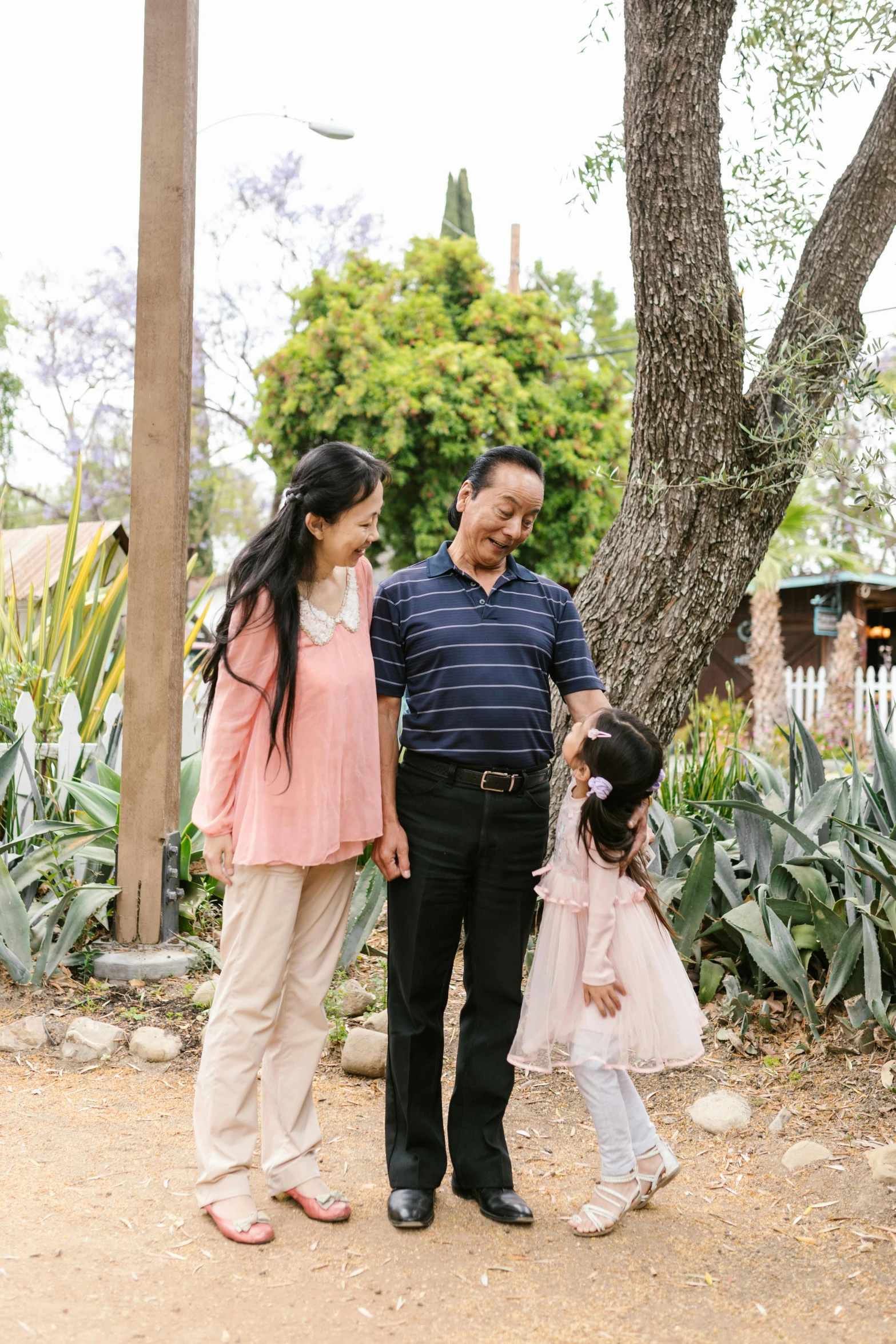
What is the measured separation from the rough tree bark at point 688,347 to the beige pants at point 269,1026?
1.78 meters

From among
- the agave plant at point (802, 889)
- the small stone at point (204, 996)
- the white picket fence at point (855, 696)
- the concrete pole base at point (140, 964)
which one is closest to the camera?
the agave plant at point (802, 889)

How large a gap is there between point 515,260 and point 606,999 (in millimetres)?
18845

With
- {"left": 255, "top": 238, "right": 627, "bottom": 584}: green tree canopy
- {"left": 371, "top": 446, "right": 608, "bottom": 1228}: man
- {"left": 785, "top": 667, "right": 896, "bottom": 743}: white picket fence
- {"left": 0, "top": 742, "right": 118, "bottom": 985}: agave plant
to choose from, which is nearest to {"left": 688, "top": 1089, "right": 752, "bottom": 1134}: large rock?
{"left": 371, "top": 446, "right": 608, "bottom": 1228}: man

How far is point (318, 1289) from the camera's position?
2473mm

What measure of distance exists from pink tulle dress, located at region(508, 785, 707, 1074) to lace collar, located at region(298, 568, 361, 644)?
72 centimetres

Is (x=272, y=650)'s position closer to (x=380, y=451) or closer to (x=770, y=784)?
(x=770, y=784)

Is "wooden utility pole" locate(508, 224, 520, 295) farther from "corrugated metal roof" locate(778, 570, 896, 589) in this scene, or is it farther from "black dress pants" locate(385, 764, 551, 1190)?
"black dress pants" locate(385, 764, 551, 1190)

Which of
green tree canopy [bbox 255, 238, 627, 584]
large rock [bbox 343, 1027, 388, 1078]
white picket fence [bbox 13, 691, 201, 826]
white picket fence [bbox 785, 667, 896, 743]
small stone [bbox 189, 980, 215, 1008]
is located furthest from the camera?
green tree canopy [bbox 255, 238, 627, 584]

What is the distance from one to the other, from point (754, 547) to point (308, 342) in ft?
40.9

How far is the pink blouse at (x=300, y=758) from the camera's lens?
2.72 metres

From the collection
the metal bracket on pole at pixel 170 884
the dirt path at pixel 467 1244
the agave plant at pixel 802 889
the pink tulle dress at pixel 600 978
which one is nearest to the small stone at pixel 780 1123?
the dirt path at pixel 467 1244

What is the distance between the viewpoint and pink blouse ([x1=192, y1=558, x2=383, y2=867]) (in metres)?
2.72

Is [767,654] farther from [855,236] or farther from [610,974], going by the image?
[610,974]

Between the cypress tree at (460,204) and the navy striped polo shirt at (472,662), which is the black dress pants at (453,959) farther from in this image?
the cypress tree at (460,204)
